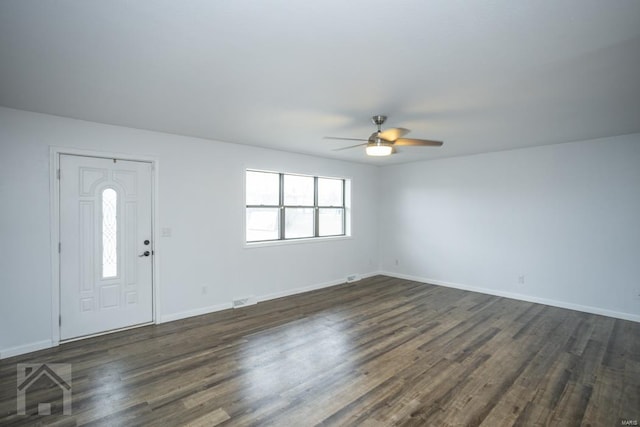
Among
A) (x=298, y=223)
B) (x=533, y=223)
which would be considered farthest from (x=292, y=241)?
(x=533, y=223)

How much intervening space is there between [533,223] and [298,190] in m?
4.04

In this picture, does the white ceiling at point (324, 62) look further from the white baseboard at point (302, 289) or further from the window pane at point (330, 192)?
the white baseboard at point (302, 289)

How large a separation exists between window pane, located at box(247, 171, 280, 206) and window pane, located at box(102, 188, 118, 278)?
1.89 meters

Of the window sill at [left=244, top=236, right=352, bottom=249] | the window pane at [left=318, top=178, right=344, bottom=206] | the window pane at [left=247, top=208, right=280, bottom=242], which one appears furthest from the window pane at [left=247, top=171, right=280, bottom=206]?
the window pane at [left=318, top=178, right=344, bottom=206]

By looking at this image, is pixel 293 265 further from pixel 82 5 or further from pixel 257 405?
pixel 82 5

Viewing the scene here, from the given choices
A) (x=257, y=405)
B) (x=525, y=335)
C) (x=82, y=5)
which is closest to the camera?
(x=82, y=5)

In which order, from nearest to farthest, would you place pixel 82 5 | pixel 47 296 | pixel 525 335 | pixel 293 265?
pixel 82 5, pixel 47 296, pixel 525 335, pixel 293 265

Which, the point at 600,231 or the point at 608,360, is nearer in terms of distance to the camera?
the point at 608,360

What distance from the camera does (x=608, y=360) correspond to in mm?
3061

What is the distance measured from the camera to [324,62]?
2152mm

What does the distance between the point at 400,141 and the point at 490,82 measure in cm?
98

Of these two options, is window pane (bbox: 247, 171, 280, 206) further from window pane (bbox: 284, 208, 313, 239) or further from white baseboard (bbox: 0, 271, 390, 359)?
white baseboard (bbox: 0, 271, 390, 359)

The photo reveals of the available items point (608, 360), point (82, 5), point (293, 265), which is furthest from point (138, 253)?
point (608, 360)

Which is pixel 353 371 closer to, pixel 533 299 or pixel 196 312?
pixel 196 312
